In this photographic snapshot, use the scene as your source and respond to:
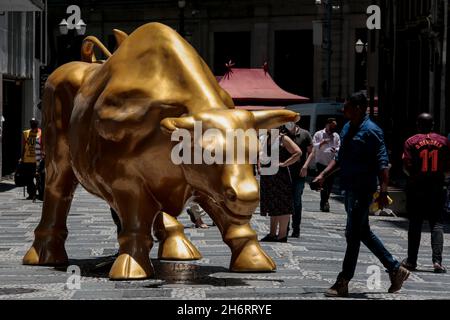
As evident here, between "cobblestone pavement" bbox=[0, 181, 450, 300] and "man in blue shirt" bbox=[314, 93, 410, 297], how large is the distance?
28 cm

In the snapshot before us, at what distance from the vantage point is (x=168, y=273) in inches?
444

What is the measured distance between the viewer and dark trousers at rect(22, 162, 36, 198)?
77.8 feet

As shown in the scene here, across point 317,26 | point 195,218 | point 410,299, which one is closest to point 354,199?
point 410,299

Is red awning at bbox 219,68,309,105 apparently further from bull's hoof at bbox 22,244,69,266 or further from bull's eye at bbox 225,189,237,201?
bull's eye at bbox 225,189,237,201

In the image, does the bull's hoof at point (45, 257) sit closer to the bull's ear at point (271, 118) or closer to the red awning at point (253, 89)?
the bull's ear at point (271, 118)

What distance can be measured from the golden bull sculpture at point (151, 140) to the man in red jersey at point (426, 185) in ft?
6.51

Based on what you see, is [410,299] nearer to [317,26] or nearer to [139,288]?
[139,288]

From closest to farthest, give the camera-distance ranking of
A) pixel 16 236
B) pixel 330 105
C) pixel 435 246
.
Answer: pixel 435 246, pixel 16 236, pixel 330 105

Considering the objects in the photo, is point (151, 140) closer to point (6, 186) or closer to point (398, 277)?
point (398, 277)

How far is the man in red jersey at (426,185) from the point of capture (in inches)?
478

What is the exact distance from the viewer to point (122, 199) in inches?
421

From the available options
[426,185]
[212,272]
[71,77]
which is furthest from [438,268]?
[71,77]

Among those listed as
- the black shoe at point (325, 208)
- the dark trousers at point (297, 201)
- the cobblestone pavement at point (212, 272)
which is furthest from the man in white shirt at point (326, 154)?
the dark trousers at point (297, 201)

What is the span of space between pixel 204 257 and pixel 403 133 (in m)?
27.2
